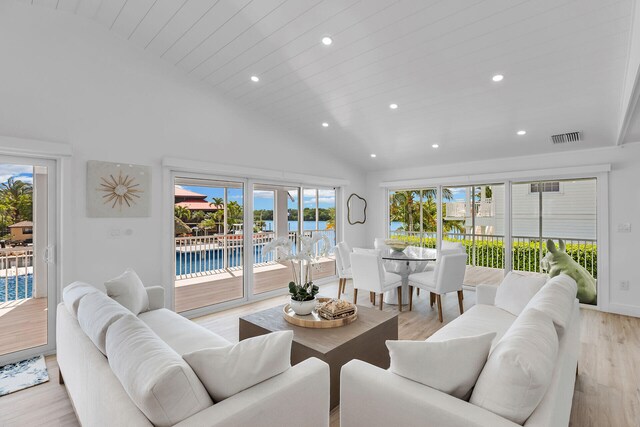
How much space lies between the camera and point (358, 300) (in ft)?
15.7

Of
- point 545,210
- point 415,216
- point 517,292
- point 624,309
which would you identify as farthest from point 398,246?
point 624,309

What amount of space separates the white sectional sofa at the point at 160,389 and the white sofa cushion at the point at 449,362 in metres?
0.42

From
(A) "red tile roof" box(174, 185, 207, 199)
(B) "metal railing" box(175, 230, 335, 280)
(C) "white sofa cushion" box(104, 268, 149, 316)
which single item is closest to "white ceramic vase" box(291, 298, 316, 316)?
(C) "white sofa cushion" box(104, 268, 149, 316)

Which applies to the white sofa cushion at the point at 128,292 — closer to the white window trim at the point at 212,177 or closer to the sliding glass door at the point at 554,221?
the white window trim at the point at 212,177

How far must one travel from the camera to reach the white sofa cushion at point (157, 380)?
1099mm

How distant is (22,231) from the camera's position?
3002 millimetres

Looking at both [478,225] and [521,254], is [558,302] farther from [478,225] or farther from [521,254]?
[478,225]

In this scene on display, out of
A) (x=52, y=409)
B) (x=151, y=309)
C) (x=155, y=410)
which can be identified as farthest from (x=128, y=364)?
(x=151, y=309)

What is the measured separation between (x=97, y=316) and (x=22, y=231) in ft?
6.82

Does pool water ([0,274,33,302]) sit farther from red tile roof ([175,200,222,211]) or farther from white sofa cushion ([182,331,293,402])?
white sofa cushion ([182,331,293,402])

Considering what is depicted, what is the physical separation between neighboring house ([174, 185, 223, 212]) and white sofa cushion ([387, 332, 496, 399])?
3.49 meters

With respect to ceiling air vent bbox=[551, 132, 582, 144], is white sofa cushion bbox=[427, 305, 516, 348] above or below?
below

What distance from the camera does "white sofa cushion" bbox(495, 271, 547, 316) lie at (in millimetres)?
2646

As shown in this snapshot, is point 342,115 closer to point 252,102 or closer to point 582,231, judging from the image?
point 252,102
